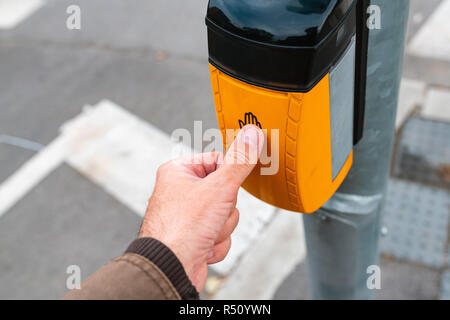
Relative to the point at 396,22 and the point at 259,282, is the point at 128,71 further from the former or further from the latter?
the point at 396,22

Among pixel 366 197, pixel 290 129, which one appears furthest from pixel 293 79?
pixel 366 197

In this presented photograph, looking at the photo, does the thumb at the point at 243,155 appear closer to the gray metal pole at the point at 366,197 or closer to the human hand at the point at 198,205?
the human hand at the point at 198,205

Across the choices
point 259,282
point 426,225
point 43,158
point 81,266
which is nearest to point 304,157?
point 259,282

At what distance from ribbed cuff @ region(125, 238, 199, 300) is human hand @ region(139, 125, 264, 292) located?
55 mm

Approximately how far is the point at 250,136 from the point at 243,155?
0.06 meters

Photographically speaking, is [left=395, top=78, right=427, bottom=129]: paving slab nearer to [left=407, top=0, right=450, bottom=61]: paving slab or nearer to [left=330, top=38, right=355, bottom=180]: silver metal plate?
[left=407, top=0, right=450, bottom=61]: paving slab

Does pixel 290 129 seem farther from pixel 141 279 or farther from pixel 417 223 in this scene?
pixel 417 223

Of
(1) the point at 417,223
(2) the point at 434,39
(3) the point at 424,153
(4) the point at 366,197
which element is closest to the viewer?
(4) the point at 366,197

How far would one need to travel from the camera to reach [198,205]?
131 cm

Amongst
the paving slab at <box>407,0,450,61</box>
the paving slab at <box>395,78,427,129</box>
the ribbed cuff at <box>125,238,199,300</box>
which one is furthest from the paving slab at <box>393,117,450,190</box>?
the ribbed cuff at <box>125,238,199,300</box>

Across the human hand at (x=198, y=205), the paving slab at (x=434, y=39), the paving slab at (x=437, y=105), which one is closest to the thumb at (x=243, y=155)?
the human hand at (x=198, y=205)

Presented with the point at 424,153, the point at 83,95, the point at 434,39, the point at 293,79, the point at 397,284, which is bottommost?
the point at 397,284

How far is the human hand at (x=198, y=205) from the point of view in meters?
1.28

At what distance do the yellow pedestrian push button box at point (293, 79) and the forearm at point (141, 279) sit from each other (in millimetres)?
426
